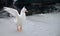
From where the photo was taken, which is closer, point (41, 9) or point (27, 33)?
point (27, 33)

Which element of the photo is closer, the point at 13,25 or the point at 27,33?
the point at 27,33

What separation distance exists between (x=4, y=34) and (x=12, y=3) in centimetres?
175

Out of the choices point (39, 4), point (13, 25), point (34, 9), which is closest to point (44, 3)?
point (39, 4)

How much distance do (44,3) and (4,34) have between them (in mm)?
2308

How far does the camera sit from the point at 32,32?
2.22 m

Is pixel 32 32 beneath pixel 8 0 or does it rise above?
beneath

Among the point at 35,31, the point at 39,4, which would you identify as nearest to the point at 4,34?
the point at 35,31

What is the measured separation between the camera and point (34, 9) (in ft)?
12.9

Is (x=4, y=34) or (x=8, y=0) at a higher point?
(x=8, y=0)

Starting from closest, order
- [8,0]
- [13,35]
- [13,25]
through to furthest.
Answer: [13,35]
[13,25]
[8,0]

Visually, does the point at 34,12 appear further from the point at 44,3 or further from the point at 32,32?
the point at 32,32

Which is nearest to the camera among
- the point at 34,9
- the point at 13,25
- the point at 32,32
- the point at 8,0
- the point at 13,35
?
the point at 13,35

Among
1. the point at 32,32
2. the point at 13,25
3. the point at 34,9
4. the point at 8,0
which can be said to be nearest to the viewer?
the point at 32,32

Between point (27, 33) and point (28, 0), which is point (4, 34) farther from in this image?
point (28, 0)
